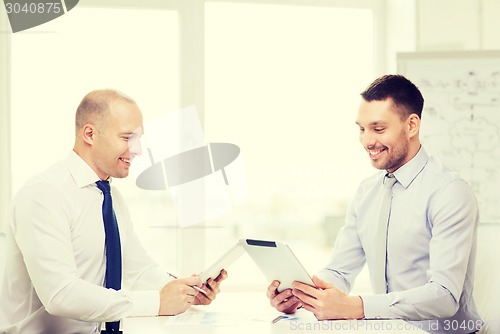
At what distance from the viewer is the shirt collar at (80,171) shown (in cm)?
237

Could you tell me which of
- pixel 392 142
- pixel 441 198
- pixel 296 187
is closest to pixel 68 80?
pixel 296 187

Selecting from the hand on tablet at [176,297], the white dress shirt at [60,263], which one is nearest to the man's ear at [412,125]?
the hand on tablet at [176,297]

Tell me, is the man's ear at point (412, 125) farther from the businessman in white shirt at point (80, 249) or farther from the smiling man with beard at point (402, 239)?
the businessman in white shirt at point (80, 249)

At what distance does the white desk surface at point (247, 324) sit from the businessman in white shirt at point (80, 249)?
6cm

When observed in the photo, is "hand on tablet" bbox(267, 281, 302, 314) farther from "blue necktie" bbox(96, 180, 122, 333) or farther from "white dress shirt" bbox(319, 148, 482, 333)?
"blue necktie" bbox(96, 180, 122, 333)

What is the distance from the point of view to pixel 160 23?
412cm

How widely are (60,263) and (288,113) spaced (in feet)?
7.91

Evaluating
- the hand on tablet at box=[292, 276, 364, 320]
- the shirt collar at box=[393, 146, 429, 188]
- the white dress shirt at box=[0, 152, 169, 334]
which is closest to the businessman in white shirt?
the white dress shirt at box=[0, 152, 169, 334]

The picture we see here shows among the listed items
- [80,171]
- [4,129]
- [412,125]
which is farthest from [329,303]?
[4,129]

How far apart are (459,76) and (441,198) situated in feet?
6.12

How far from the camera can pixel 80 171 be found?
2389mm

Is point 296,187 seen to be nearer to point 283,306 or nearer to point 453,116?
point 453,116

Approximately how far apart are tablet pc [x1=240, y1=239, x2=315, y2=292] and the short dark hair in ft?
2.58

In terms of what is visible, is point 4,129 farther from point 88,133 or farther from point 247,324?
point 247,324
